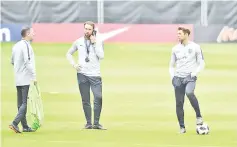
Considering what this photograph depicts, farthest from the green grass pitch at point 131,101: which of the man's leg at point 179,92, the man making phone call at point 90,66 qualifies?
the man making phone call at point 90,66

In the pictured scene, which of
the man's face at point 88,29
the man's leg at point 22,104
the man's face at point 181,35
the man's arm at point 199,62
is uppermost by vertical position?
the man's face at point 88,29

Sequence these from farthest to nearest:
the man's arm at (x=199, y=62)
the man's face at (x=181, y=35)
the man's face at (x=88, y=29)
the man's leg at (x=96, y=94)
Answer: the man's leg at (x=96, y=94), the man's face at (x=88, y=29), the man's arm at (x=199, y=62), the man's face at (x=181, y=35)

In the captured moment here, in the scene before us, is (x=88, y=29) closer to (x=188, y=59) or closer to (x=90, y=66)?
(x=90, y=66)

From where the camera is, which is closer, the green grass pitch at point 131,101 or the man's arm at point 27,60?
the green grass pitch at point 131,101

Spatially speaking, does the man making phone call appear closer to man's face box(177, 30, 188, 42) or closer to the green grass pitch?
the green grass pitch

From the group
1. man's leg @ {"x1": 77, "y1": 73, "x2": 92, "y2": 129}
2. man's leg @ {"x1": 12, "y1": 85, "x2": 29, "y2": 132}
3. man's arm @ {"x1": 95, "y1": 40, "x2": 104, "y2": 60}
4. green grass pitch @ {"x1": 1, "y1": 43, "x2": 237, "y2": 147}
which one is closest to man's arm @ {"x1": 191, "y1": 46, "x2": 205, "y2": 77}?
green grass pitch @ {"x1": 1, "y1": 43, "x2": 237, "y2": 147}

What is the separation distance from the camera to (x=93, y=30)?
645 inches

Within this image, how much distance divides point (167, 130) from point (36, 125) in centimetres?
270

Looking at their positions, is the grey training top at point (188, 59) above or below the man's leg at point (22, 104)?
above

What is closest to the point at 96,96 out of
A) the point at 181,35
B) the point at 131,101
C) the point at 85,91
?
the point at 85,91

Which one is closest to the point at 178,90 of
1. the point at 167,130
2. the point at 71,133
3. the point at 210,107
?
the point at 167,130

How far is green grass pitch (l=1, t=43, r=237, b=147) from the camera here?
15375 millimetres

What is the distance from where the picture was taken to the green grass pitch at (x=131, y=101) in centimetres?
1538

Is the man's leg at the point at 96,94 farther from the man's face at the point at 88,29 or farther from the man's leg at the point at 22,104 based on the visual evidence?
the man's leg at the point at 22,104
